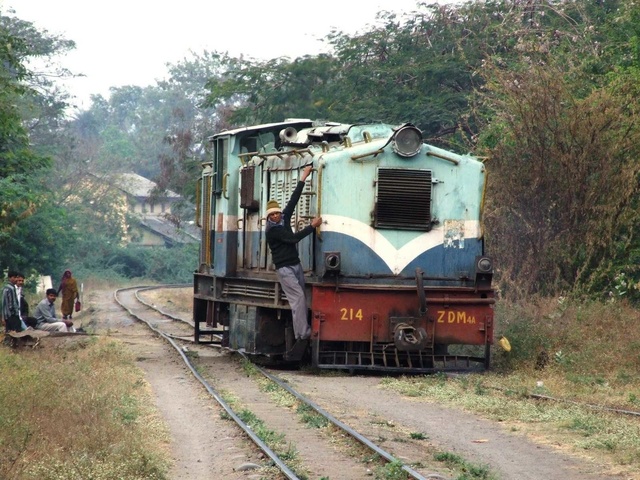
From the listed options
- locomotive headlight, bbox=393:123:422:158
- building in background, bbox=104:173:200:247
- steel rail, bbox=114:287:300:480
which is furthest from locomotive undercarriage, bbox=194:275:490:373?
building in background, bbox=104:173:200:247

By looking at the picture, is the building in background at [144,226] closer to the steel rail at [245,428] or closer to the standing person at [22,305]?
the standing person at [22,305]

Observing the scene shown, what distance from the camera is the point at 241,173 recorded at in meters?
16.9

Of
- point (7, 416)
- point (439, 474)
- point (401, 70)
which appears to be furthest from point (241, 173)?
point (401, 70)

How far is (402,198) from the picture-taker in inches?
583

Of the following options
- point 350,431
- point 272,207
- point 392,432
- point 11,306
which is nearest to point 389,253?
point 272,207

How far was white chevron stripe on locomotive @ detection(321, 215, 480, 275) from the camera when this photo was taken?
48.2 feet

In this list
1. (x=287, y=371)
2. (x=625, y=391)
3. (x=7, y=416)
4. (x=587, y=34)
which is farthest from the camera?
(x=587, y=34)

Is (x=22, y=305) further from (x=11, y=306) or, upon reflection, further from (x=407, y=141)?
(x=407, y=141)

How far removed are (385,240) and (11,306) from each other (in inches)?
258

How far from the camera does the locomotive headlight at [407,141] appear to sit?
48.3 ft

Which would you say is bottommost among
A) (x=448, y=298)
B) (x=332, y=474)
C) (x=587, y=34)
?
(x=332, y=474)

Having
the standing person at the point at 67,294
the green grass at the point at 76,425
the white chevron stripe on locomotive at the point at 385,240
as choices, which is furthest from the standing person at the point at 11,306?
the standing person at the point at 67,294

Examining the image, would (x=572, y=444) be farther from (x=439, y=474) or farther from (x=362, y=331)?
(x=362, y=331)

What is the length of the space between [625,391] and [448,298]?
2755mm
